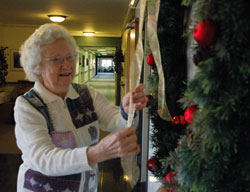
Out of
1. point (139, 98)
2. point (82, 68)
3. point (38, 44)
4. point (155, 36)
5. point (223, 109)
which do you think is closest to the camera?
point (223, 109)

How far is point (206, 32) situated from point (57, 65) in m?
0.84

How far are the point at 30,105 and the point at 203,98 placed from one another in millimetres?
828

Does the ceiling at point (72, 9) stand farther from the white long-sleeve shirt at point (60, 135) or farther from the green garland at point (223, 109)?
the green garland at point (223, 109)

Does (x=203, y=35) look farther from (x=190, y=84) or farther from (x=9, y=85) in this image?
(x=9, y=85)

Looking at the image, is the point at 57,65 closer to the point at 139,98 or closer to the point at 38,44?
the point at 38,44

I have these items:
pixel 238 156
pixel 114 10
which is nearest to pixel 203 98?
pixel 238 156

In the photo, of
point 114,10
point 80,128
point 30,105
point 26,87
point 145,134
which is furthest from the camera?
point 26,87

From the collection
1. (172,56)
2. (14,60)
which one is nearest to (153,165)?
(172,56)

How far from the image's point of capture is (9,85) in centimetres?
810

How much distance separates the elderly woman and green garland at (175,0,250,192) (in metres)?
0.44

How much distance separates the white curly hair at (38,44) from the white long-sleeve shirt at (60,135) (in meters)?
0.08

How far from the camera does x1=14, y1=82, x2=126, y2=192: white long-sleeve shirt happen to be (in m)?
0.98

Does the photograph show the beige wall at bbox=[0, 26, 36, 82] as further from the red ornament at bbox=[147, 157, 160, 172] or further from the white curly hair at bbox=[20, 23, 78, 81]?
the red ornament at bbox=[147, 157, 160, 172]

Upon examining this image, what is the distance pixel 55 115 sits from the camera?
1.22m
